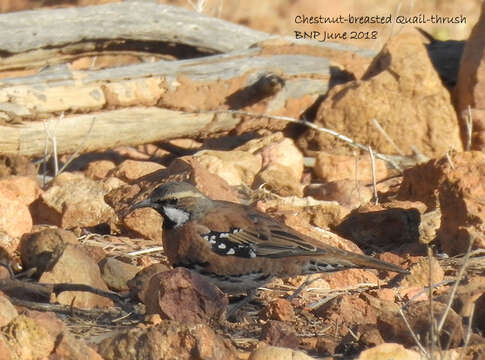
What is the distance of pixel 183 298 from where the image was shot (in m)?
5.45

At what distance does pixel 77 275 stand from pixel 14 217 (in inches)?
56.3

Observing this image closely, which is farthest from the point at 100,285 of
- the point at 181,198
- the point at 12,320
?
the point at 12,320

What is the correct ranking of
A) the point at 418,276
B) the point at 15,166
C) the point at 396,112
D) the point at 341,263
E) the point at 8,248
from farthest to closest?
the point at 396,112, the point at 15,166, the point at 8,248, the point at 418,276, the point at 341,263

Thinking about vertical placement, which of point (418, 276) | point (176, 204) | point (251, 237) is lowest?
point (418, 276)

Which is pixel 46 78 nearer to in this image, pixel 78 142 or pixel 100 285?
pixel 78 142

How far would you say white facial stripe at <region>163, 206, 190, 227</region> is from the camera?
676 cm

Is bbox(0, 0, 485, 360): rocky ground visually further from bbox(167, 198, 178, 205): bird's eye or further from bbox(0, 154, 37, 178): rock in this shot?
bbox(167, 198, 178, 205): bird's eye

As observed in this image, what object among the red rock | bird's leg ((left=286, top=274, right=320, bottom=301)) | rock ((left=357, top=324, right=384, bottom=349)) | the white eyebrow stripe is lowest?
bird's leg ((left=286, top=274, right=320, bottom=301))

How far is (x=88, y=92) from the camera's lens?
9.30m

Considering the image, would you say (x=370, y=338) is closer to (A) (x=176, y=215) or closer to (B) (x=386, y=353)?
(B) (x=386, y=353)

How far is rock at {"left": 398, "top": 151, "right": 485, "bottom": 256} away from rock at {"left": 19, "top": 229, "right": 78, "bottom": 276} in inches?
107

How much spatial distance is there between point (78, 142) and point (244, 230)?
3232 mm

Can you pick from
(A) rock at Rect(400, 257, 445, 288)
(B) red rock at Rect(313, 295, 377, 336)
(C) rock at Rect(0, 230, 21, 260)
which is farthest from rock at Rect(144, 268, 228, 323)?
(C) rock at Rect(0, 230, 21, 260)

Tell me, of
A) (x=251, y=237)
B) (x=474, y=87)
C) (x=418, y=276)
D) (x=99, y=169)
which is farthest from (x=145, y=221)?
(x=474, y=87)
